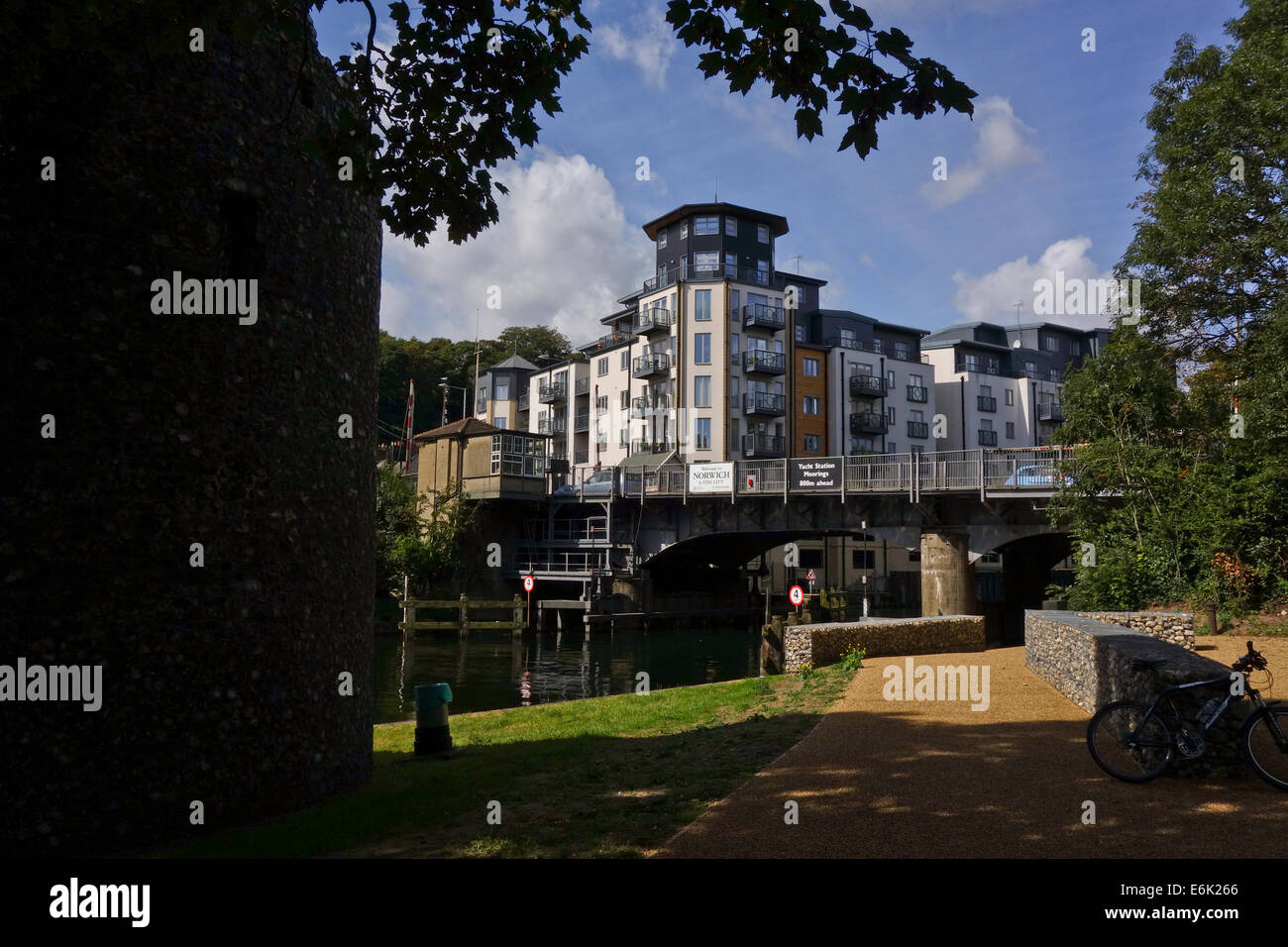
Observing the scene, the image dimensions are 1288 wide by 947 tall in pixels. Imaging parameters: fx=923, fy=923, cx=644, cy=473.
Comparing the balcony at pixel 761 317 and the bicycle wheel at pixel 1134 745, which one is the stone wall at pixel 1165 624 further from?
the balcony at pixel 761 317

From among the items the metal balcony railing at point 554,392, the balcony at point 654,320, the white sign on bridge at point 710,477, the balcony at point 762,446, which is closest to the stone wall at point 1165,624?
the white sign on bridge at point 710,477

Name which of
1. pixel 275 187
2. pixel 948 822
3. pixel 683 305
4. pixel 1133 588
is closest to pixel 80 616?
pixel 275 187

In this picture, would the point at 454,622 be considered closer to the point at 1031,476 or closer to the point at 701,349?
the point at 1031,476

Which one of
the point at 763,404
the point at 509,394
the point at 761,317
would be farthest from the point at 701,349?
the point at 509,394

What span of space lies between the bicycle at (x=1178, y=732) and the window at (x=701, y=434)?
54.7 meters

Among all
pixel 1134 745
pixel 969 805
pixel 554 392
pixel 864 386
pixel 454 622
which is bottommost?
pixel 454 622

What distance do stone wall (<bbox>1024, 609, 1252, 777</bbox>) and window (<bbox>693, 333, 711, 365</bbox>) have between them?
47.7 meters

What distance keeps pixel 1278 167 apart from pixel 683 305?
42.9 metres

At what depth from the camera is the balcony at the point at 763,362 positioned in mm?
65438

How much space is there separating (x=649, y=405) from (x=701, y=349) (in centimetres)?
572

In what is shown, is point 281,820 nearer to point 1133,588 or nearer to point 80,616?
point 80,616

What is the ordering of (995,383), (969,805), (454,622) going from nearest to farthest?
(969,805)
(454,622)
(995,383)

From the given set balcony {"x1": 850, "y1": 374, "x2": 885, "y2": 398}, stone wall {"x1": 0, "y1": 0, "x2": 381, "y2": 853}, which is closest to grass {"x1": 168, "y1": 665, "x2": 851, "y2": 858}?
stone wall {"x1": 0, "y1": 0, "x2": 381, "y2": 853}

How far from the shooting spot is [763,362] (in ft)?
216
